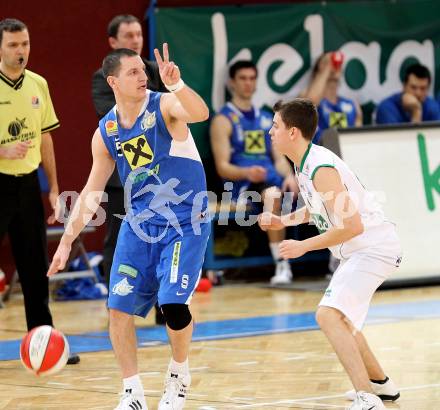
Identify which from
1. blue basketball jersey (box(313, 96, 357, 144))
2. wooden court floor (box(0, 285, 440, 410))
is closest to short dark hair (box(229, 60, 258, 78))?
blue basketball jersey (box(313, 96, 357, 144))

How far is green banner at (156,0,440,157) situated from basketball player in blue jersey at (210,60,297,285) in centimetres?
39

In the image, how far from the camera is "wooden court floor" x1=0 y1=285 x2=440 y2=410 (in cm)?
Result: 629

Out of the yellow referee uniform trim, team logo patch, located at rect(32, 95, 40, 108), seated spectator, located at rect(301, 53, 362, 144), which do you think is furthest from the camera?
seated spectator, located at rect(301, 53, 362, 144)

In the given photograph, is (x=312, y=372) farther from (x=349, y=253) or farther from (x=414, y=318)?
(x=414, y=318)

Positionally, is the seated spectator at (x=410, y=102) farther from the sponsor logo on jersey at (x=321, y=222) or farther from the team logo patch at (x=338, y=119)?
the sponsor logo on jersey at (x=321, y=222)

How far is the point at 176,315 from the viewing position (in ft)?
19.6

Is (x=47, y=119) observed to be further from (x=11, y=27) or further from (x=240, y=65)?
(x=240, y=65)

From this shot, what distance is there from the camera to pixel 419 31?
1362 cm

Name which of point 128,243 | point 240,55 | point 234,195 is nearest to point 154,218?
point 128,243

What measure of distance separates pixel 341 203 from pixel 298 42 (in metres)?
7.40

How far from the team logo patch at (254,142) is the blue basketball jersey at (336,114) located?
2.23ft

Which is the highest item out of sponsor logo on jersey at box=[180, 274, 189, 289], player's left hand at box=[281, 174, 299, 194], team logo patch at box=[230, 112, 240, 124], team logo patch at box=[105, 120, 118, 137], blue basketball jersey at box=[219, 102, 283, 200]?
team logo patch at box=[105, 120, 118, 137]

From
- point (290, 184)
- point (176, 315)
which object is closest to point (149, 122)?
point (176, 315)

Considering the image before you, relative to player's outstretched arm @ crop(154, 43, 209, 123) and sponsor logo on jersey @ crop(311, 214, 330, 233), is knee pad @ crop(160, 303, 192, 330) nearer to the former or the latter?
sponsor logo on jersey @ crop(311, 214, 330, 233)
